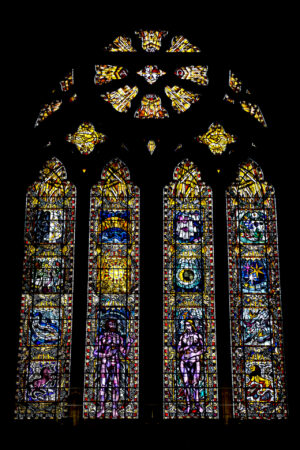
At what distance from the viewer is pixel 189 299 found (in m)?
11.3

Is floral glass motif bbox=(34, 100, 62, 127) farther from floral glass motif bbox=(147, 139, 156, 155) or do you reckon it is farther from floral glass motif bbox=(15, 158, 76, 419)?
floral glass motif bbox=(147, 139, 156, 155)

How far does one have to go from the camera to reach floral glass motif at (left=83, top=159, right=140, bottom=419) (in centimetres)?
1077

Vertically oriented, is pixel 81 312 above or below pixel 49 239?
below

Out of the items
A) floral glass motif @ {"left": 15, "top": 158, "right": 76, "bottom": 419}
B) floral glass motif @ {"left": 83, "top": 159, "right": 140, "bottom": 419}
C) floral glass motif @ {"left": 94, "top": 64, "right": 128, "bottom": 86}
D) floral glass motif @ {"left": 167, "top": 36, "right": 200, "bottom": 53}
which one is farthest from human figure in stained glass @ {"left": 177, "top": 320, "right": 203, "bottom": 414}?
floral glass motif @ {"left": 167, "top": 36, "right": 200, "bottom": 53}

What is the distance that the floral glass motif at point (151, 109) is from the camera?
12438 mm

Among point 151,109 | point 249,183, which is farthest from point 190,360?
point 151,109

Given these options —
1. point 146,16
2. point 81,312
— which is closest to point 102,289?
point 81,312

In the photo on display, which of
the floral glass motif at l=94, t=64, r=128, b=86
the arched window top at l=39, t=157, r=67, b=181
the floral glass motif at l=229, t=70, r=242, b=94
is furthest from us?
the floral glass motif at l=94, t=64, r=128, b=86

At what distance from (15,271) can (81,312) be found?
1.02 m

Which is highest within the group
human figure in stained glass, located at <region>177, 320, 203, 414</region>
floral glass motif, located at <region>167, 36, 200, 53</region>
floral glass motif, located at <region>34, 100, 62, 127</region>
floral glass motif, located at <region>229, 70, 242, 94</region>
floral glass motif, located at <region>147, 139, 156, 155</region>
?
floral glass motif, located at <region>167, 36, 200, 53</region>

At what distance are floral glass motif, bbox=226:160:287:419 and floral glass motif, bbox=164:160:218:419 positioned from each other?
30 centimetres

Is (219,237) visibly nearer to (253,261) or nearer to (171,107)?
(253,261)

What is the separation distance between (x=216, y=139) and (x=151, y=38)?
1.92 m

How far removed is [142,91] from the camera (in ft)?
41.4
